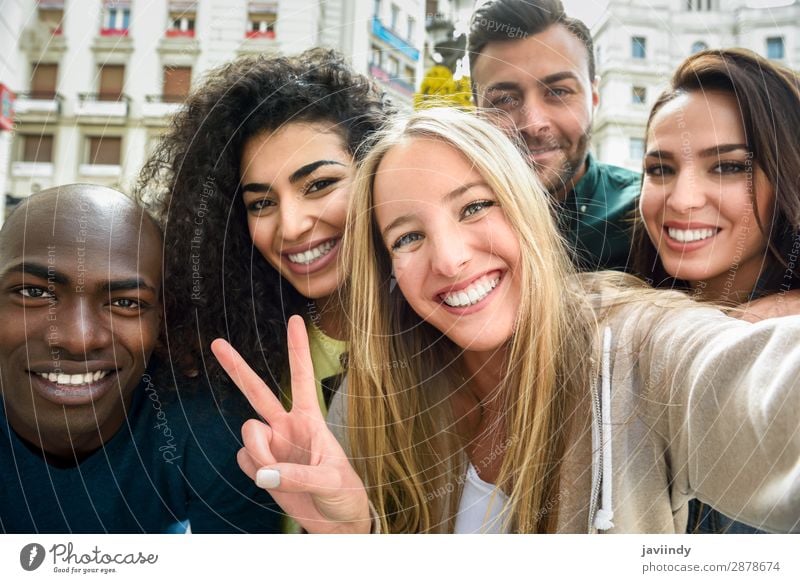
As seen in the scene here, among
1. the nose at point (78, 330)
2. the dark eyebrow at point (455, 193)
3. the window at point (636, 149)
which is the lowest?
the nose at point (78, 330)

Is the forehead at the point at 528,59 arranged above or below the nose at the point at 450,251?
above

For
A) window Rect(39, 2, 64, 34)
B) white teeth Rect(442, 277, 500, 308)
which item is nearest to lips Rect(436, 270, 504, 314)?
white teeth Rect(442, 277, 500, 308)

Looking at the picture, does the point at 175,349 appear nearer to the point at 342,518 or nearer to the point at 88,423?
the point at 88,423

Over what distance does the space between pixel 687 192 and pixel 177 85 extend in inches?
23.3

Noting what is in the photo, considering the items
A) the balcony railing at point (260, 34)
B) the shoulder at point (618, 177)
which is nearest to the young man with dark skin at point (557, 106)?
the shoulder at point (618, 177)

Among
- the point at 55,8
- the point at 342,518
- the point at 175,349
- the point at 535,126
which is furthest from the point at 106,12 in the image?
the point at 342,518

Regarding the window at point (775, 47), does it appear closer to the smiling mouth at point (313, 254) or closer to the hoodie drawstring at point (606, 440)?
the hoodie drawstring at point (606, 440)

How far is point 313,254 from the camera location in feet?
2.50

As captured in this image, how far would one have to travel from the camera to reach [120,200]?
2.49 ft

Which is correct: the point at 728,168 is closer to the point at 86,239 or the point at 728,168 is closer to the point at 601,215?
the point at 601,215

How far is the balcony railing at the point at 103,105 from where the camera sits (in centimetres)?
78

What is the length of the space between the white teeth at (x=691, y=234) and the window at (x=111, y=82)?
653 millimetres

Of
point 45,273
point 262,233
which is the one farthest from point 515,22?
point 45,273

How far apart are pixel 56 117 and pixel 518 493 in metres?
0.68
